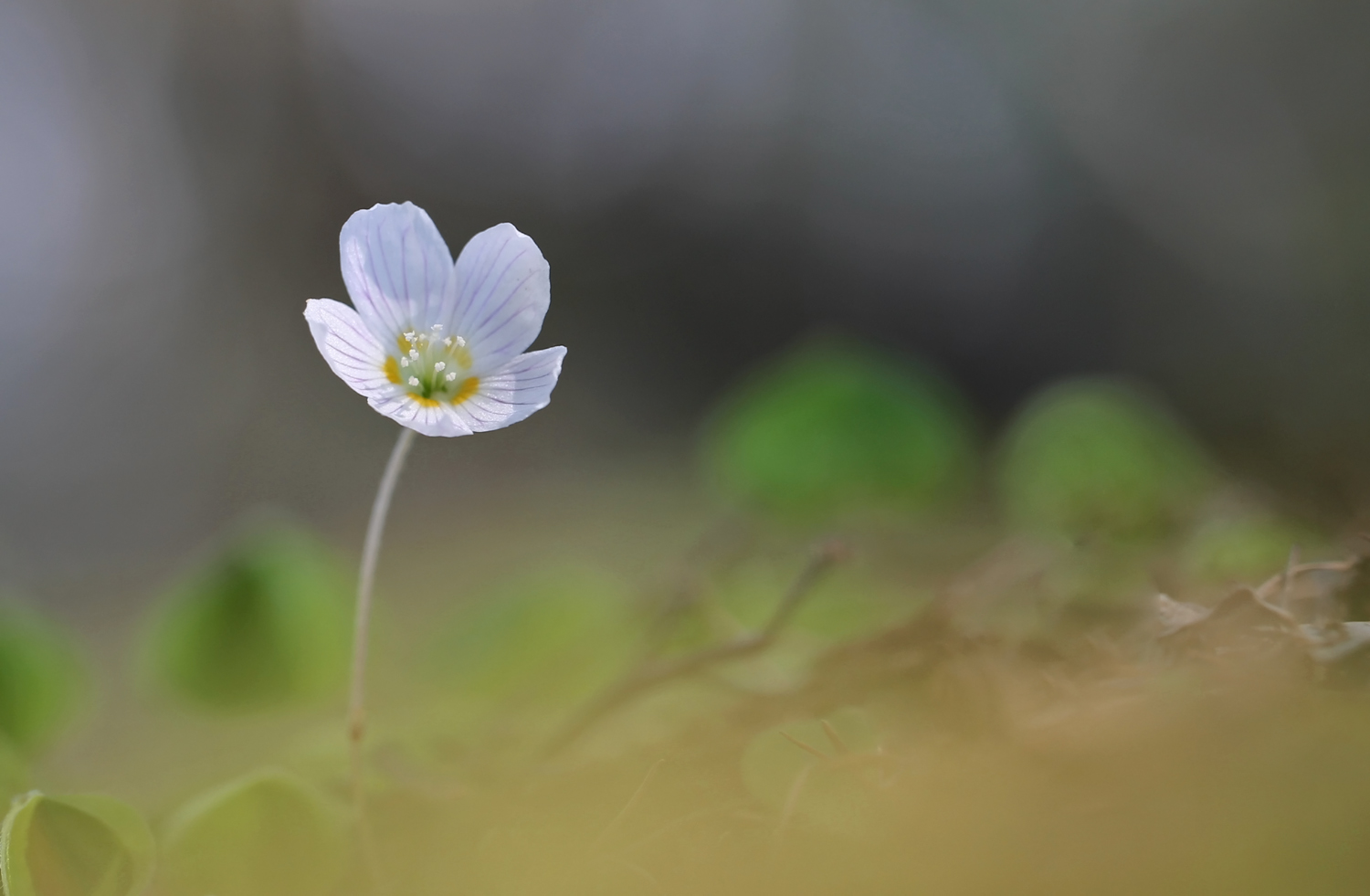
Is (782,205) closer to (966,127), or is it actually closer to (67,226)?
(966,127)

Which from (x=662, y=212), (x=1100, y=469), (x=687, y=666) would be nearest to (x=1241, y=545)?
(x=1100, y=469)

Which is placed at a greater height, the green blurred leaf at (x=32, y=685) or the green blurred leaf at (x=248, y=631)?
the green blurred leaf at (x=248, y=631)

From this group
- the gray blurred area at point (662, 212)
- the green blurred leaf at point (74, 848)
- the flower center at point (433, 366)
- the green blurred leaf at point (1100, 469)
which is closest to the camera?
the green blurred leaf at point (74, 848)

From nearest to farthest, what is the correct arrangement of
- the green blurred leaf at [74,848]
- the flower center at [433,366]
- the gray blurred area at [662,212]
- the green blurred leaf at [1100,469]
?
the green blurred leaf at [74,848] < the flower center at [433,366] < the green blurred leaf at [1100,469] < the gray blurred area at [662,212]

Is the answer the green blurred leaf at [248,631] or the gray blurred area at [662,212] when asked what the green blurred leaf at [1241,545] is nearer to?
the green blurred leaf at [248,631]

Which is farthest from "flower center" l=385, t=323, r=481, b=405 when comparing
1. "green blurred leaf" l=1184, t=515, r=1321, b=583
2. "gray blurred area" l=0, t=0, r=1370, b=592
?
"gray blurred area" l=0, t=0, r=1370, b=592

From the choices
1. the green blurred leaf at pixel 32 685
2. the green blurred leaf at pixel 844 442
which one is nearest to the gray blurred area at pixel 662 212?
the green blurred leaf at pixel 844 442

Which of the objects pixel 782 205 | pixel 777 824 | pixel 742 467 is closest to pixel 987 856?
Answer: pixel 777 824
